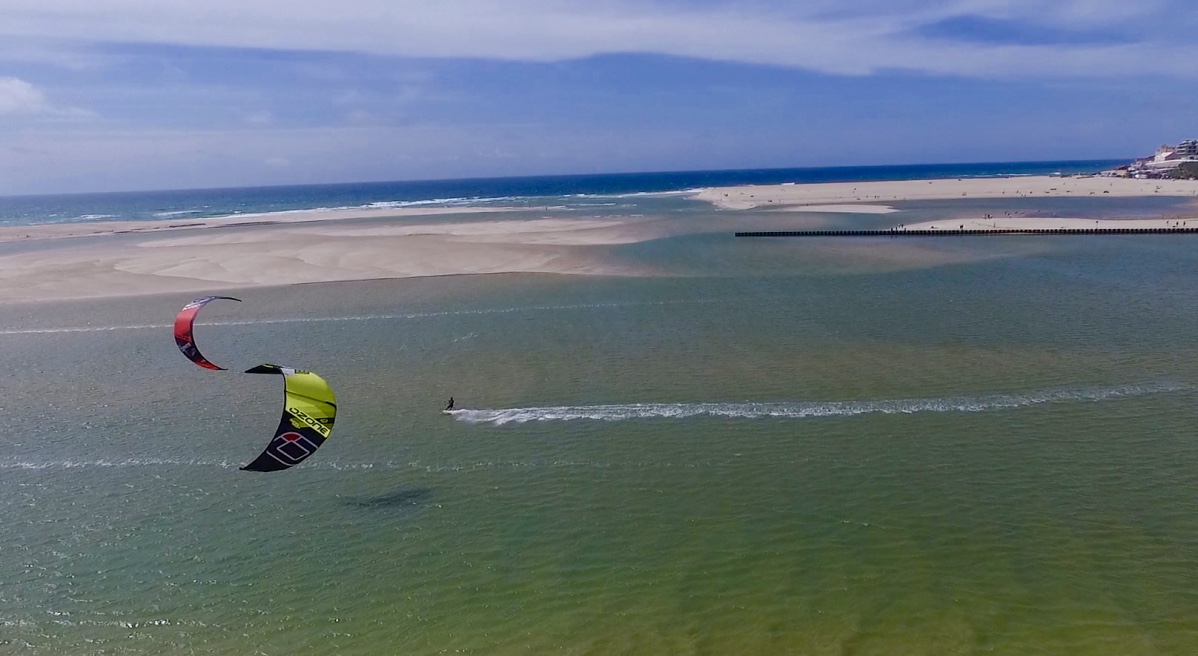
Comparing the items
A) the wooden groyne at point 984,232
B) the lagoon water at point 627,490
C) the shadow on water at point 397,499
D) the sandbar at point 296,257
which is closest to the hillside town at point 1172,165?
the wooden groyne at point 984,232

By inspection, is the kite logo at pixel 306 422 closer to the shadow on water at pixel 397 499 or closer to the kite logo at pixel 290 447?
the kite logo at pixel 290 447

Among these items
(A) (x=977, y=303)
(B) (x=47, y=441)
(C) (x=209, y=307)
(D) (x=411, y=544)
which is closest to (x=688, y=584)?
(D) (x=411, y=544)

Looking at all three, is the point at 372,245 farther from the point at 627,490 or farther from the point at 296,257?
the point at 627,490

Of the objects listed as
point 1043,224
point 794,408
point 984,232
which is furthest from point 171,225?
point 1043,224

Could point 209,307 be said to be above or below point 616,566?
above

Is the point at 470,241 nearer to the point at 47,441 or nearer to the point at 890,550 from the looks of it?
the point at 47,441
